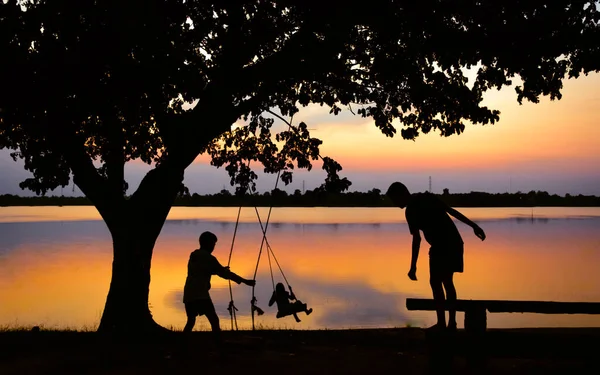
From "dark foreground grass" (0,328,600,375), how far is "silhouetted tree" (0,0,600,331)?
6.01 ft

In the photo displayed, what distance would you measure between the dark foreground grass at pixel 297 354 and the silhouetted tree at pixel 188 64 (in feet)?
6.01

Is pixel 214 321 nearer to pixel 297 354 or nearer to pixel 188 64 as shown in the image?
pixel 297 354

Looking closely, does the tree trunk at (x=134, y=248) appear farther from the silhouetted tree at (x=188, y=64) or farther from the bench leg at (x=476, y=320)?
the bench leg at (x=476, y=320)

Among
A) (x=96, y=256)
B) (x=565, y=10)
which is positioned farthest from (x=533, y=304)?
(x=96, y=256)

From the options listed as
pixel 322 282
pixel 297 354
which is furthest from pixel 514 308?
pixel 322 282

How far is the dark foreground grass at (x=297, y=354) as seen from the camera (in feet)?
23.9

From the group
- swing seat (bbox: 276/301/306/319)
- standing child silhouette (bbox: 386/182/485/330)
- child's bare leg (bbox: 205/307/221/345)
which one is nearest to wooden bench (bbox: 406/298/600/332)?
standing child silhouette (bbox: 386/182/485/330)

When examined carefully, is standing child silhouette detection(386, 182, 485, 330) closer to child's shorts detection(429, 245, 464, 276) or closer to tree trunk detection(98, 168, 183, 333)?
child's shorts detection(429, 245, 464, 276)

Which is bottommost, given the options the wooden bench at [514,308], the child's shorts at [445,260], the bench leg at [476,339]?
the bench leg at [476,339]

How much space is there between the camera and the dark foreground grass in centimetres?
729

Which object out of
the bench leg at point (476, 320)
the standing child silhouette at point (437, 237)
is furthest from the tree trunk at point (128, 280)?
the bench leg at point (476, 320)

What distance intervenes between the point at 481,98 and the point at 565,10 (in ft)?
14.0

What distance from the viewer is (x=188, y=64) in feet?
43.5

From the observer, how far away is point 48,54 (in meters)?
11.8
